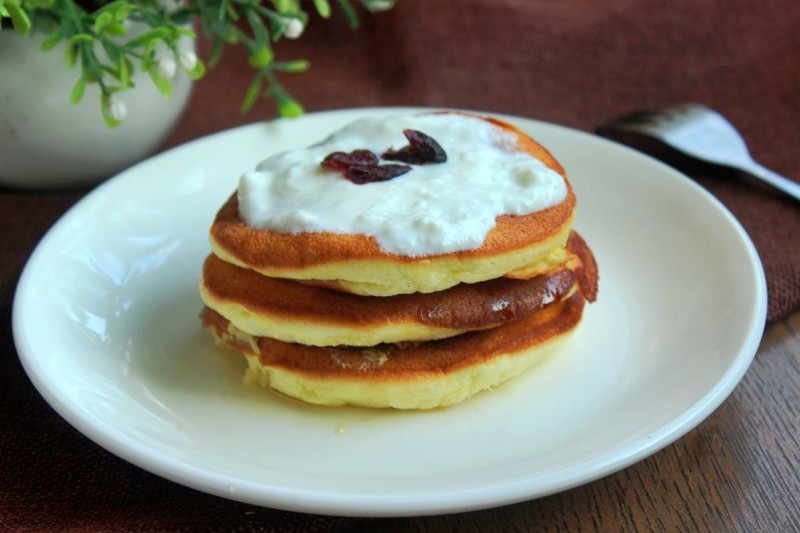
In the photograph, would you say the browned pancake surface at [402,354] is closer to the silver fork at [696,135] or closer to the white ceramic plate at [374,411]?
the white ceramic plate at [374,411]

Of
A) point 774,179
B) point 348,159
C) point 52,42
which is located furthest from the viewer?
point 774,179

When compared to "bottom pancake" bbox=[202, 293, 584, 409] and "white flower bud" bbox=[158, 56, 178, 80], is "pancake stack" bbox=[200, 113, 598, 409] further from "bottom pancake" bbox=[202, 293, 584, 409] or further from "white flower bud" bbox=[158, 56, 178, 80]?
"white flower bud" bbox=[158, 56, 178, 80]

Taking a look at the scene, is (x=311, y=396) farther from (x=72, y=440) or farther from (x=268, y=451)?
(x=72, y=440)

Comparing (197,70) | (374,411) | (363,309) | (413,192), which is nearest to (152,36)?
(197,70)

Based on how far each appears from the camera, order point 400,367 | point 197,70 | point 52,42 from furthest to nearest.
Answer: point 197,70 < point 52,42 < point 400,367

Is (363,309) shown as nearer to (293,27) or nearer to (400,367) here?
(400,367)

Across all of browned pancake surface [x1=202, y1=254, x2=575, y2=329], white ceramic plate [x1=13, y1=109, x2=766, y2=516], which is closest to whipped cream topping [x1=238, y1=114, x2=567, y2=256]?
browned pancake surface [x1=202, y1=254, x2=575, y2=329]

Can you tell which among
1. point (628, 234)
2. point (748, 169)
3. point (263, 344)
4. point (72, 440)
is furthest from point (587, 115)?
point (72, 440)
